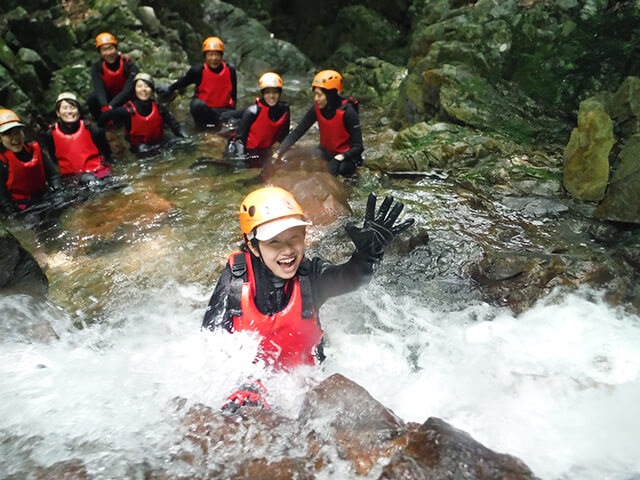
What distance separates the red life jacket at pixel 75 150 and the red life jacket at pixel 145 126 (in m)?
1.06

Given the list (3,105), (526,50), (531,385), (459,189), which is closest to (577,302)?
(531,385)

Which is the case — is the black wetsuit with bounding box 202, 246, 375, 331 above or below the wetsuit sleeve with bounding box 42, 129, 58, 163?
below

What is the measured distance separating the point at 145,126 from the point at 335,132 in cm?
378

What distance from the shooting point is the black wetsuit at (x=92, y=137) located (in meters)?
7.21

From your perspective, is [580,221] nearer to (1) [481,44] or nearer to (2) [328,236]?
(2) [328,236]

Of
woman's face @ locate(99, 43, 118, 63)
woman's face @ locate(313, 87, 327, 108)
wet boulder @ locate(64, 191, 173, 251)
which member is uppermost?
woman's face @ locate(99, 43, 118, 63)

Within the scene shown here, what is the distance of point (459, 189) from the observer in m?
6.59

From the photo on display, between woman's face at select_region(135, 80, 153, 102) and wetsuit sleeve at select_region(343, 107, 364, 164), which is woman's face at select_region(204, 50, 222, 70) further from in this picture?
wetsuit sleeve at select_region(343, 107, 364, 164)

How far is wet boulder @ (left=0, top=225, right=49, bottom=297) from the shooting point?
13.8 feet

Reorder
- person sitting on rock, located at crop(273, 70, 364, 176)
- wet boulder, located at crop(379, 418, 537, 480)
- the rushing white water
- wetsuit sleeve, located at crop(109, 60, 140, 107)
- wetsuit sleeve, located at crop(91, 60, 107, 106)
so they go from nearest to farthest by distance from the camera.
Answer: wet boulder, located at crop(379, 418, 537, 480), the rushing white water, person sitting on rock, located at crop(273, 70, 364, 176), wetsuit sleeve, located at crop(109, 60, 140, 107), wetsuit sleeve, located at crop(91, 60, 107, 106)

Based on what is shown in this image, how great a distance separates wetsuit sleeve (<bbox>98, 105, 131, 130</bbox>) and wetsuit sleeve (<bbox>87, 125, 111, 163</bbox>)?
789mm

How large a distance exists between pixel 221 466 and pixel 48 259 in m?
4.24

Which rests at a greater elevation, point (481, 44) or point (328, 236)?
point (481, 44)

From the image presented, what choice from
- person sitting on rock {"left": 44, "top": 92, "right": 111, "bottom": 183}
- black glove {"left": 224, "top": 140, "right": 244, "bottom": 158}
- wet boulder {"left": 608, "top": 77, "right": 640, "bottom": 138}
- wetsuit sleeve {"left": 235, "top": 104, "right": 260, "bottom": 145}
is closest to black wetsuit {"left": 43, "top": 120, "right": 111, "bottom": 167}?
person sitting on rock {"left": 44, "top": 92, "right": 111, "bottom": 183}
